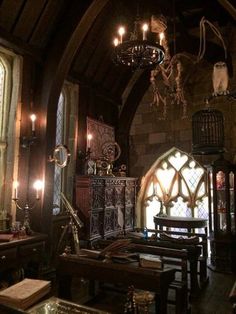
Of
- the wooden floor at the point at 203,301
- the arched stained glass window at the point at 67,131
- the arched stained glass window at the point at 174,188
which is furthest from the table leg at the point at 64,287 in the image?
the arched stained glass window at the point at 174,188

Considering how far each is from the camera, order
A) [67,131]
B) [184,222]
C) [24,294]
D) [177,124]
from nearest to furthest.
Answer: [24,294] < [184,222] < [67,131] < [177,124]

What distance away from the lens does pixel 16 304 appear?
183 centimetres

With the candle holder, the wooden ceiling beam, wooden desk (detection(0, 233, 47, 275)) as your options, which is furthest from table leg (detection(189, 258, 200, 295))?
the wooden ceiling beam

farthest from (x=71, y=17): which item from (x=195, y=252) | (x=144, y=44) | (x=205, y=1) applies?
(x=195, y=252)

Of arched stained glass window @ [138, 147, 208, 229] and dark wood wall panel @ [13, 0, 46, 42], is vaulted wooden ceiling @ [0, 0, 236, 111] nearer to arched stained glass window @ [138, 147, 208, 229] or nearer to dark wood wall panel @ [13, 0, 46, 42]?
dark wood wall panel @ [13, 0, 46, 42]

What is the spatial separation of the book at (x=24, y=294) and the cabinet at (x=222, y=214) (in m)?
4.22

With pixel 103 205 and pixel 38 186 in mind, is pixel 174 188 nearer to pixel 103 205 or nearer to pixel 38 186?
pixel 103 205

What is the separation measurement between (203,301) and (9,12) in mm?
4943

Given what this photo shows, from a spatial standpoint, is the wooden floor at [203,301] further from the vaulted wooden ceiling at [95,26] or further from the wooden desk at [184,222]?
the vaulted wooden ceiling at [95,26]

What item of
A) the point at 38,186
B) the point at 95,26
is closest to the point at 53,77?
the point at 95,26

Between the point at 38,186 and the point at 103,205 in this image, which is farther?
the point at 103,205

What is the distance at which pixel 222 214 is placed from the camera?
5609 millimetres

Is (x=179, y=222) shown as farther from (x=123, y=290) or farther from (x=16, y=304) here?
(x=16, y=304)

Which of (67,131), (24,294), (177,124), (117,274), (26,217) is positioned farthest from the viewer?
(177,124)
